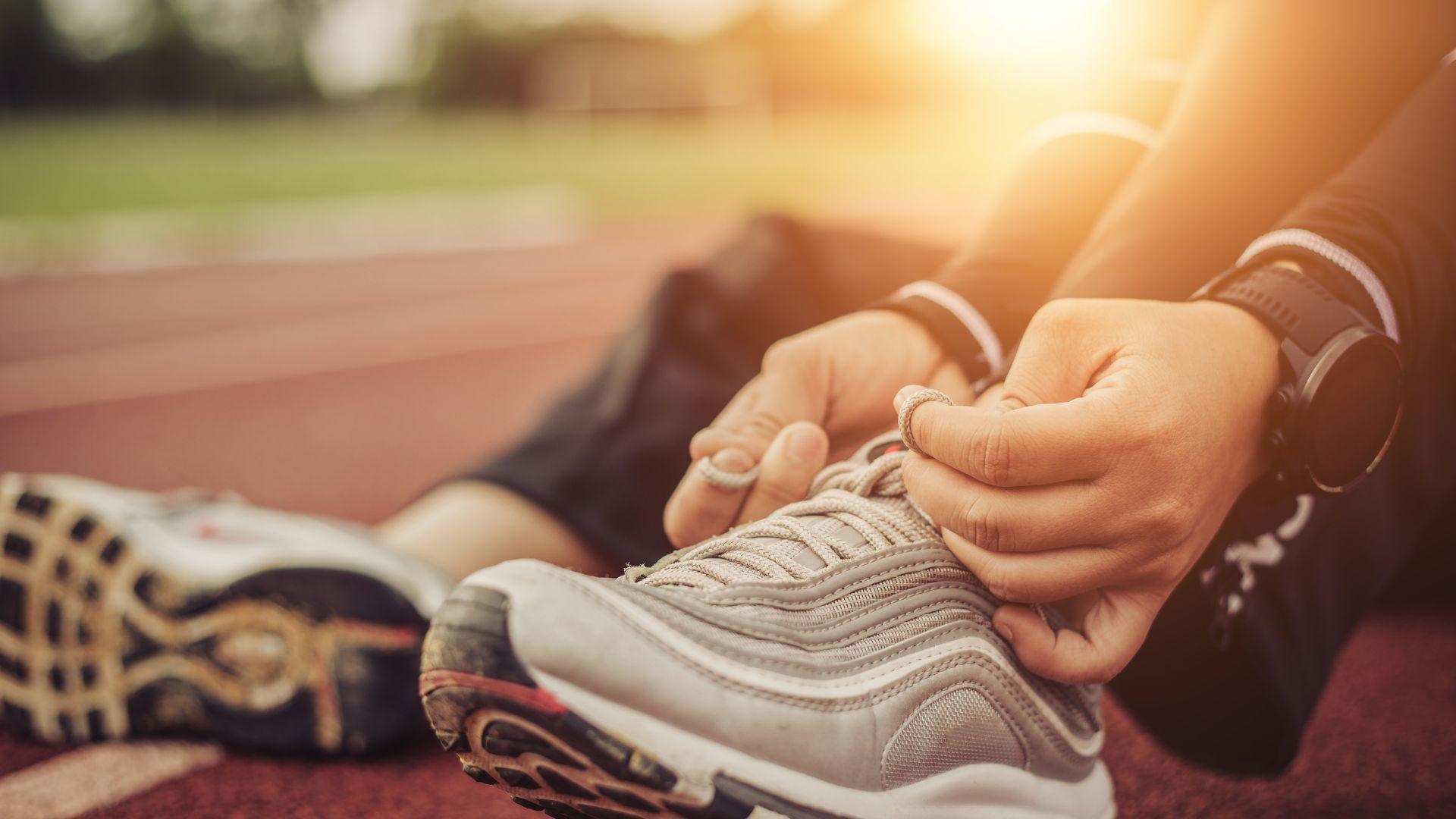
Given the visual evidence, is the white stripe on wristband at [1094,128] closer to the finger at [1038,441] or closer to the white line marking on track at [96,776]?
the finger at [1038,441]

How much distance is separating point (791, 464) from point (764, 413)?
0.25 feet

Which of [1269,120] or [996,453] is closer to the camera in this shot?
[996,453]

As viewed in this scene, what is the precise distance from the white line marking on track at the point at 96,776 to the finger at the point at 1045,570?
0.91 meters

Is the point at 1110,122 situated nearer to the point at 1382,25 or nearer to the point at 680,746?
the point at 1382,25

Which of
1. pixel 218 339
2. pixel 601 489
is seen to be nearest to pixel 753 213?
pixel 601 489

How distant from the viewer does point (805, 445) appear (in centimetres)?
88

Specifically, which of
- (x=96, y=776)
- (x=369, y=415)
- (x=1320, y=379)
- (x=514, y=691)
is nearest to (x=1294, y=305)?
(x=1320, y=379)

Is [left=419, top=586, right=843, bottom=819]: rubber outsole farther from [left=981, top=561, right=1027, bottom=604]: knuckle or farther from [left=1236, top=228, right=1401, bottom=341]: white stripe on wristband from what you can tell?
[left=1236, top=228, right=1401, bottom=341]: white stripe on wristband

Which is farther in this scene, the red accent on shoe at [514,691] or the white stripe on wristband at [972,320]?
the white stripe on wristband at [972,320]

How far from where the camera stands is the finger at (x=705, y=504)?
0.89 metres

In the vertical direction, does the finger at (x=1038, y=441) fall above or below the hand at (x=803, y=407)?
above

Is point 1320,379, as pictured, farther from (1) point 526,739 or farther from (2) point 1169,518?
(1) point 526,739

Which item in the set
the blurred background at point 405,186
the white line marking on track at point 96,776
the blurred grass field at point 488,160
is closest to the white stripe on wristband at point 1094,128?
the blurred background at point 405,186

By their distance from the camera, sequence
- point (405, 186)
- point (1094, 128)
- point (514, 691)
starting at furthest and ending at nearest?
1. point (405, 186)
2. point (1094, 128)
3. point (514, 691)
